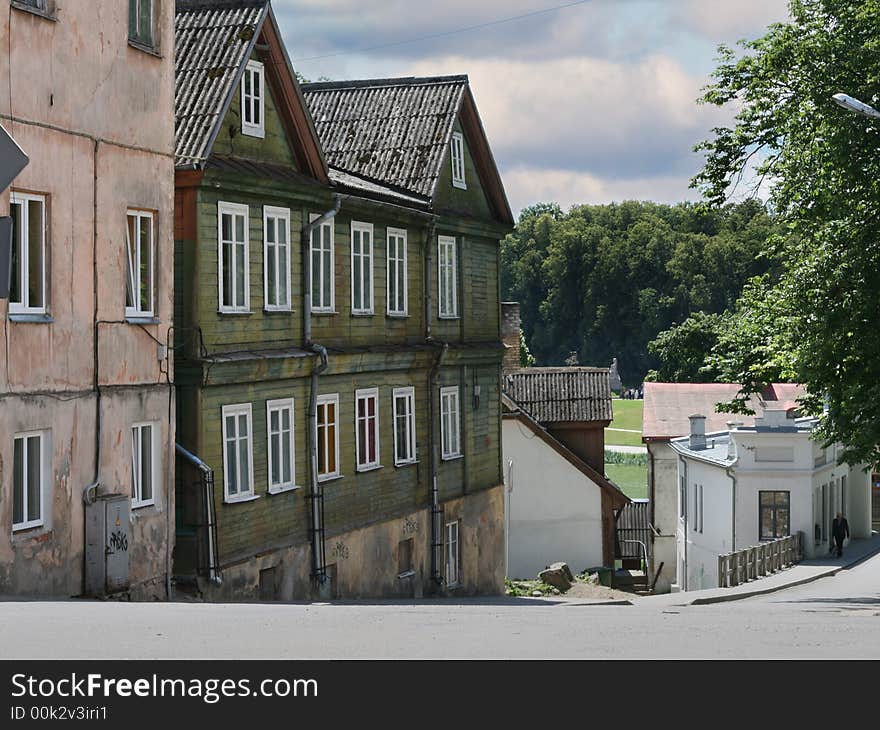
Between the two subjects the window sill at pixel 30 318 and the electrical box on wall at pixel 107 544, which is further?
the electrical box on wall at pixel 107 544

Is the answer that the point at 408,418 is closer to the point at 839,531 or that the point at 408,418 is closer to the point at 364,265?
the point at 364,265

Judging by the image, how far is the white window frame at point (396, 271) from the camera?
1111 inches

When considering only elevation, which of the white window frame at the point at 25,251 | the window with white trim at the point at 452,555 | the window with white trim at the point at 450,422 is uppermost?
the white window frame at the point at 25,251

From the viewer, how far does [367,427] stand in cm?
2702

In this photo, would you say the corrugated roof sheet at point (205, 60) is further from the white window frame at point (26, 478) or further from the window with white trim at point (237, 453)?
the white window frame at point (26, 478)

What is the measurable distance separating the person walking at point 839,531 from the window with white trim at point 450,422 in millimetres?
14118

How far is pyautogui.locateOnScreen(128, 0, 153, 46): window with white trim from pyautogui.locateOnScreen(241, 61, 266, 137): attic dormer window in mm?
3065

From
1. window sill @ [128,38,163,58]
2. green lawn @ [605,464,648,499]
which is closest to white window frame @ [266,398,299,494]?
window sill @ [128,38,163,58]

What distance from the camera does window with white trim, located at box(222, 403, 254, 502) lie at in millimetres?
21844

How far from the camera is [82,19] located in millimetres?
17875

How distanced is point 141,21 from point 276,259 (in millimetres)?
4988

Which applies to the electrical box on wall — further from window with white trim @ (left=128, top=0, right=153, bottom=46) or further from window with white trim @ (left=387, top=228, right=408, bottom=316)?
window with white trim @ (left=387, top=228, right=408, bottom=316)

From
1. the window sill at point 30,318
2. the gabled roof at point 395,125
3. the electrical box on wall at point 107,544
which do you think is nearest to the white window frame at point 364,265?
the gabled roof at point 395,125
